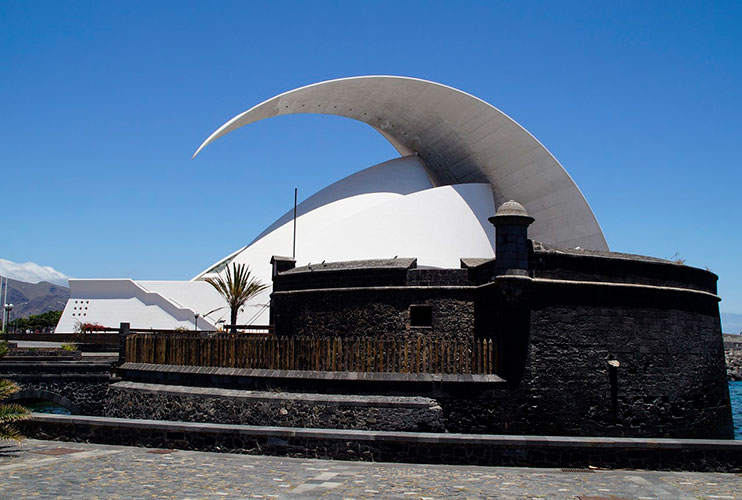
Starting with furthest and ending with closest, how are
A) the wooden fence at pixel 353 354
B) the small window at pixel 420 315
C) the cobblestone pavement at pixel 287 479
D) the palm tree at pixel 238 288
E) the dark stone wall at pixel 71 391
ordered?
the palm tree at pixel 238 288 < the dark stone wall at pixel 71 391 < the small window at pixel 420 315 < the wooden fence at pixel 353 354 < the cobblestone pavement at pixel 287 479

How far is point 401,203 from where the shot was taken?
30.0m

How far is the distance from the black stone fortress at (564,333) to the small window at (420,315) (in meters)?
0.03

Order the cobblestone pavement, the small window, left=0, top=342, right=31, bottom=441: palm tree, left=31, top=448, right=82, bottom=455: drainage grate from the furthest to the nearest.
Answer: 1. the small window
2. left=31, top=448, right=82, bottom=455: drainage grate
3. left=0, top=342, right=31, bottom=441: palm tree
4. the cobblestone pavement

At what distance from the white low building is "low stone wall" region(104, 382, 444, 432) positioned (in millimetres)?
15898

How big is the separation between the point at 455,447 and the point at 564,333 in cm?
340

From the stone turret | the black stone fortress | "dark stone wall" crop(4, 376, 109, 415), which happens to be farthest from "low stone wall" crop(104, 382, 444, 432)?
"dark stone wall" crop(4, 376, 109, 415)

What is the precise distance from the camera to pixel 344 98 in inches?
1249

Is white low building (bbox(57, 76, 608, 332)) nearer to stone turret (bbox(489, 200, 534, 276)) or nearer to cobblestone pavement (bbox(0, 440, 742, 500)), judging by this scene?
stone turret (bbox(489, 200, 534, 276))

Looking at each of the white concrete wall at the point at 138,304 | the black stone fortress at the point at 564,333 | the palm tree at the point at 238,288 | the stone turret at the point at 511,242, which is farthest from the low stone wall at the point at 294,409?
the white concrete wall at the point at 138,304

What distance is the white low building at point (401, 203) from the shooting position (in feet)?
96.4

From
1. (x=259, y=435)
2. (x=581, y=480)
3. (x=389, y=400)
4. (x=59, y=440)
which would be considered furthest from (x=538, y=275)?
(x=59, y=440)

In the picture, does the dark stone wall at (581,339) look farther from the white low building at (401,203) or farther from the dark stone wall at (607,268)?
the white low building at (401,203)

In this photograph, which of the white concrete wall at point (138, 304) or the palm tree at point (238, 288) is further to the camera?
the white concrete wall at point (138, 304)

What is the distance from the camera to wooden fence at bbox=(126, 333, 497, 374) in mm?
11562
